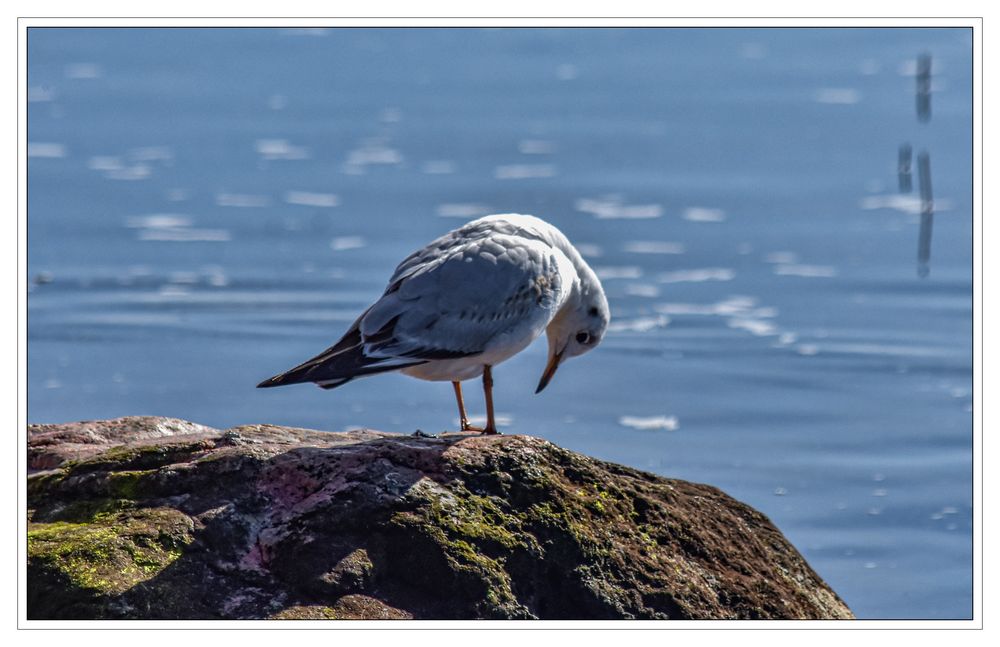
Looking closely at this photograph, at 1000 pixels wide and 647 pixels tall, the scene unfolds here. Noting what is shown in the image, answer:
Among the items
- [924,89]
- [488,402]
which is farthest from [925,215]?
[488,402]

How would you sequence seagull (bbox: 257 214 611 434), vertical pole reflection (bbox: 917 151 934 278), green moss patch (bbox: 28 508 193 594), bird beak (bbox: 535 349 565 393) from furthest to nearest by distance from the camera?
vertical pole reflection (bbox: 917 151 934 278)
bird beak (bbox: 535 349 565 393)
seagull (bbox: 257 214 611 434)
green moss patch (bbox: 28 508 193 594)

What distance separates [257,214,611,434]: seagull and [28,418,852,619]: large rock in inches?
22.0

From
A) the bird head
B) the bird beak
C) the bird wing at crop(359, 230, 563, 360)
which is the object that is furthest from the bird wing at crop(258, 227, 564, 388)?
the bird beak

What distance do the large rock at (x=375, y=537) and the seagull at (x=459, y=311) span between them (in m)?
0.56

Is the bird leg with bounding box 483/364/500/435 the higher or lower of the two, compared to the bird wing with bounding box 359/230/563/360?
lower

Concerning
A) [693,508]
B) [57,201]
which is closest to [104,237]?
[57,201]

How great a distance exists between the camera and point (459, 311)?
6.25 metres

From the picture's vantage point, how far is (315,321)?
36.3 feet

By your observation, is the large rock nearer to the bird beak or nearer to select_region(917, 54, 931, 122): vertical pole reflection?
the bird beak

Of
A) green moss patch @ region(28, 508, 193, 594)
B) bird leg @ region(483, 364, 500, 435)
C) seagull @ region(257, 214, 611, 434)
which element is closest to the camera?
green moss patch @ region(28, 508, 193, 594)

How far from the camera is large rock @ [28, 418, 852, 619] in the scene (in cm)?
479

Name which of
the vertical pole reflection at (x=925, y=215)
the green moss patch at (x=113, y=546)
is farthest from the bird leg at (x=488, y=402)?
the vertical pole reflection at (x=925, y=215)

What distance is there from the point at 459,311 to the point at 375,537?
1.51 m

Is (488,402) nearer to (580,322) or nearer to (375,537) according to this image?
(580,322)
